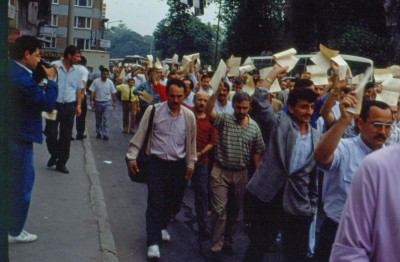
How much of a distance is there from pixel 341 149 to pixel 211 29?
6977 cm

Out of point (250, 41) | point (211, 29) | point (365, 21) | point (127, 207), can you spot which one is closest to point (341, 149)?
point (127, 207)

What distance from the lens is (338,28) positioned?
3384 centimetres

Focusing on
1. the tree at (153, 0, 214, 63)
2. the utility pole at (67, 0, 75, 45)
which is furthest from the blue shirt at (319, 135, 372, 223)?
the tree at (153, 0, 214, 63)

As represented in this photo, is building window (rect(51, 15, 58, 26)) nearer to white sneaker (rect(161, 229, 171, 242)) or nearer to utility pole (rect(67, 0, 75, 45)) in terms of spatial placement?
utility pole (rect(67, 0, 75, 45))

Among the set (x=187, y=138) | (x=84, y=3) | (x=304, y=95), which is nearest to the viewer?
(x=304, y=95)

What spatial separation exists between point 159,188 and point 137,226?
1359 millimetres

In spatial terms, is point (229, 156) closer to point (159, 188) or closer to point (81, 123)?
point (159, 188)

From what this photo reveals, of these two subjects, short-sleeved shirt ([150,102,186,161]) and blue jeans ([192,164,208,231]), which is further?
blue jeans ([192,164,208,231])

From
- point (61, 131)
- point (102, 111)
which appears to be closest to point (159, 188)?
point (61, 131)

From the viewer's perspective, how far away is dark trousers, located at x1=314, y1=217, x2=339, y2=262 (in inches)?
172

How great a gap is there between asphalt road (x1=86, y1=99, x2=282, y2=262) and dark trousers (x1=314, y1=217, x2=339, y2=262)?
7.07 ft

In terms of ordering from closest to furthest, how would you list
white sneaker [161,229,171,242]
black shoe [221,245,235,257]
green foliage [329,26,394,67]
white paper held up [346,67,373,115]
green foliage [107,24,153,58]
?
1. white paper held up [346,67,373,115]
2. black shoe [221,245,235,257]
3. white sneaker [161,229,171,242]
4. green foliage [329,26,394,67]
5. green foliage [107,24,153,58]

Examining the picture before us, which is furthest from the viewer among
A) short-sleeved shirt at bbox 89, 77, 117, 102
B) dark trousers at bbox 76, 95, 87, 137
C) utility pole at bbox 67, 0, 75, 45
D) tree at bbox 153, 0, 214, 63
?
tree at bbox 153, 0, 214, 63

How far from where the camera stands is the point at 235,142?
6.45m
